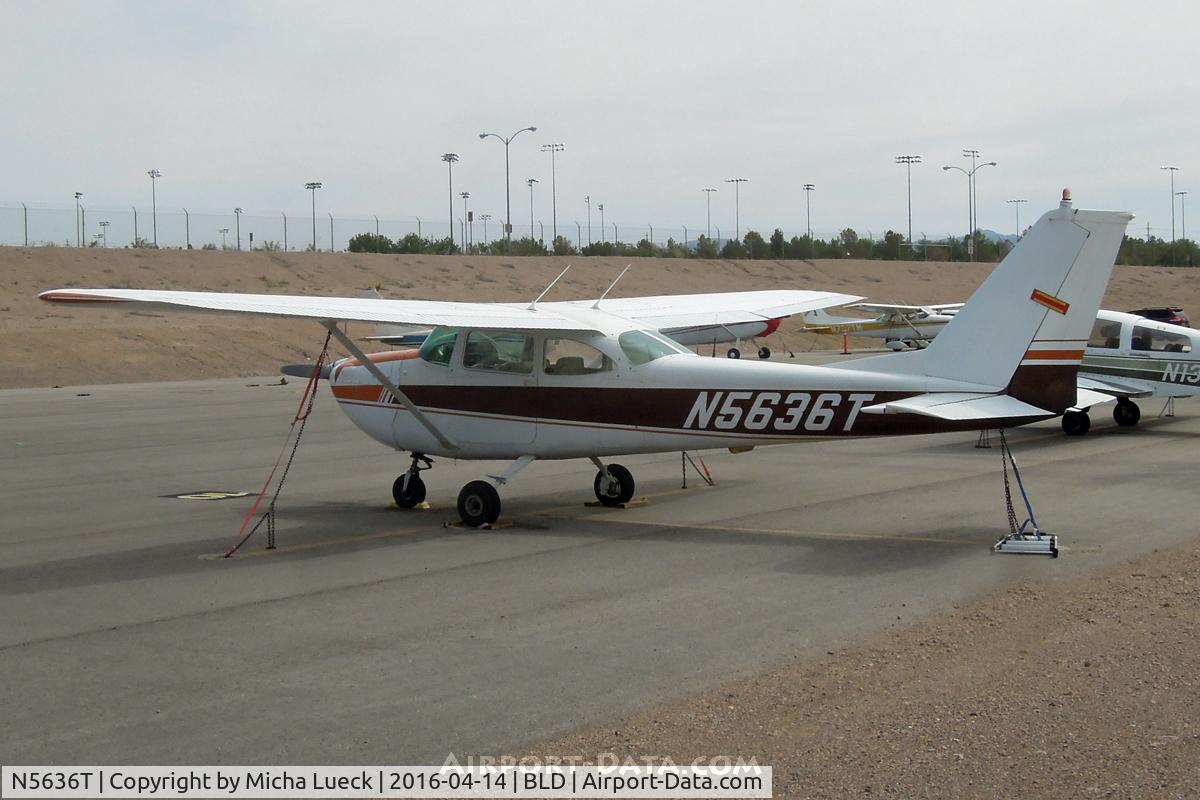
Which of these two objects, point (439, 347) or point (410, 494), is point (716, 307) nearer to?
point (439, 347)

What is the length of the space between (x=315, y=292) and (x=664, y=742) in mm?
58964

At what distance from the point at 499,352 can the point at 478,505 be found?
1.63m

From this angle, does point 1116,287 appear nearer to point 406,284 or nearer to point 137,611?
point 406,284

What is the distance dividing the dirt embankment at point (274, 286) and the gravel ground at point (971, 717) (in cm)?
1745

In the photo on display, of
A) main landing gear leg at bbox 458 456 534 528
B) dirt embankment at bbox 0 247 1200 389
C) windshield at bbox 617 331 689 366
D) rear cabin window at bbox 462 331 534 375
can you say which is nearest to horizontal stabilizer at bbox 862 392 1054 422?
windshield at bbox 617 331 689 366

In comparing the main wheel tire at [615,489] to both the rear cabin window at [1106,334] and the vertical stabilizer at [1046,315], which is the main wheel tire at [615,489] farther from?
the rear cabin window at [1106,334]

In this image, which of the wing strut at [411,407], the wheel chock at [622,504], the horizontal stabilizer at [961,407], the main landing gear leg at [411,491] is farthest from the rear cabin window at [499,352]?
the horizontal stabilizer at [961,407]

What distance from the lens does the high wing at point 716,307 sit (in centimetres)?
1500

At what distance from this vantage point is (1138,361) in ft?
66.7

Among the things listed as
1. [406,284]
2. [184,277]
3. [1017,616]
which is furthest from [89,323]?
[1017,616]

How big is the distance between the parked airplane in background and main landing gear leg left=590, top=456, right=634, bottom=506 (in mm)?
9640

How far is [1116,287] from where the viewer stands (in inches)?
3351

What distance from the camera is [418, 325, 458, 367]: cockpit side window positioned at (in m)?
12.9

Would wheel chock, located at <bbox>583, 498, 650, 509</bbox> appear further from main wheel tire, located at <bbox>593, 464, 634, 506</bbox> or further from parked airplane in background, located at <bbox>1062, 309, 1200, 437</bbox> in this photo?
parked airplane in background, located at <bbox>1062, 309, 1200, 437</bbox>
